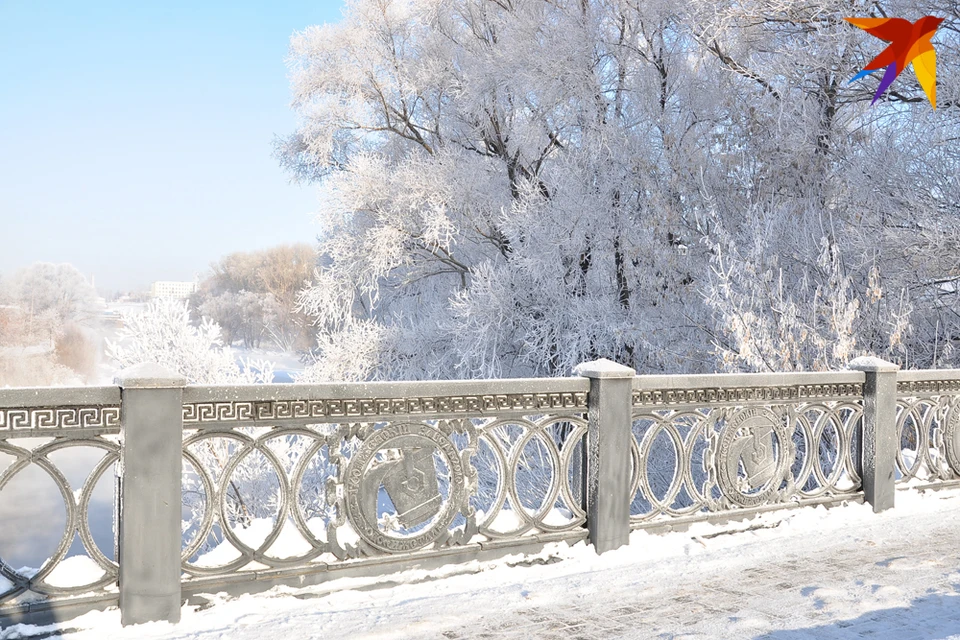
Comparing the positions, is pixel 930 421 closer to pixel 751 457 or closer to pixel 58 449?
pixel 751 457

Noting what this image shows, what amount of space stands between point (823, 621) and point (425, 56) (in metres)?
17.6

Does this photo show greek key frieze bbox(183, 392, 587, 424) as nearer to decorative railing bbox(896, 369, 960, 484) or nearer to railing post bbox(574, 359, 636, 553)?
railing post bbox(574, 359, 636, 553)

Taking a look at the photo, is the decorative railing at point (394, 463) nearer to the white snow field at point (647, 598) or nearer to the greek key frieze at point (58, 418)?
the greek key frieze at point (58, 418)

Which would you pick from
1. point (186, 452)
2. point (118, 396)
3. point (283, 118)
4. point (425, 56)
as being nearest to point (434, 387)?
point (186, 452)

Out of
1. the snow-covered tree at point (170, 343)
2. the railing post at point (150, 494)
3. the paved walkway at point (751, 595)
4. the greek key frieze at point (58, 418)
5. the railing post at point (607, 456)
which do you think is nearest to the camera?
the greek key frieze at point (58, 418)

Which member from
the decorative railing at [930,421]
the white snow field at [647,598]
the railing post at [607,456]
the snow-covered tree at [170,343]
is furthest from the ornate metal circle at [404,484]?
the snow-covered tree at [170,343]

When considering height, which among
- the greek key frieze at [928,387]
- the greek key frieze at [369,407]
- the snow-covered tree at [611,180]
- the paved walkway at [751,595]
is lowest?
the paved walkway at [751,595]

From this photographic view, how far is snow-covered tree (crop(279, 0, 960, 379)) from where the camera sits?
11469 millimetres

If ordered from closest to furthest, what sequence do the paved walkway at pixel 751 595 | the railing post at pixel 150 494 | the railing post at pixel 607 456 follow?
1. the railing post at pixel 150 494
2. the paved walkway at pixel 751 595
3. the railing post at pixel 607 456

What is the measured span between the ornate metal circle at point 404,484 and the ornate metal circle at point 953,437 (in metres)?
5.20

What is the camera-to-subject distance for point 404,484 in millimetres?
4891

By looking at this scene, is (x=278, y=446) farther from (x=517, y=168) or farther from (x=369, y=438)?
(x=369, y=438)

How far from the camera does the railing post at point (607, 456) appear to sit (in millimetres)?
5312

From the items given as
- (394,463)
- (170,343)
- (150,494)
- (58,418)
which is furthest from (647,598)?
(170,343)
